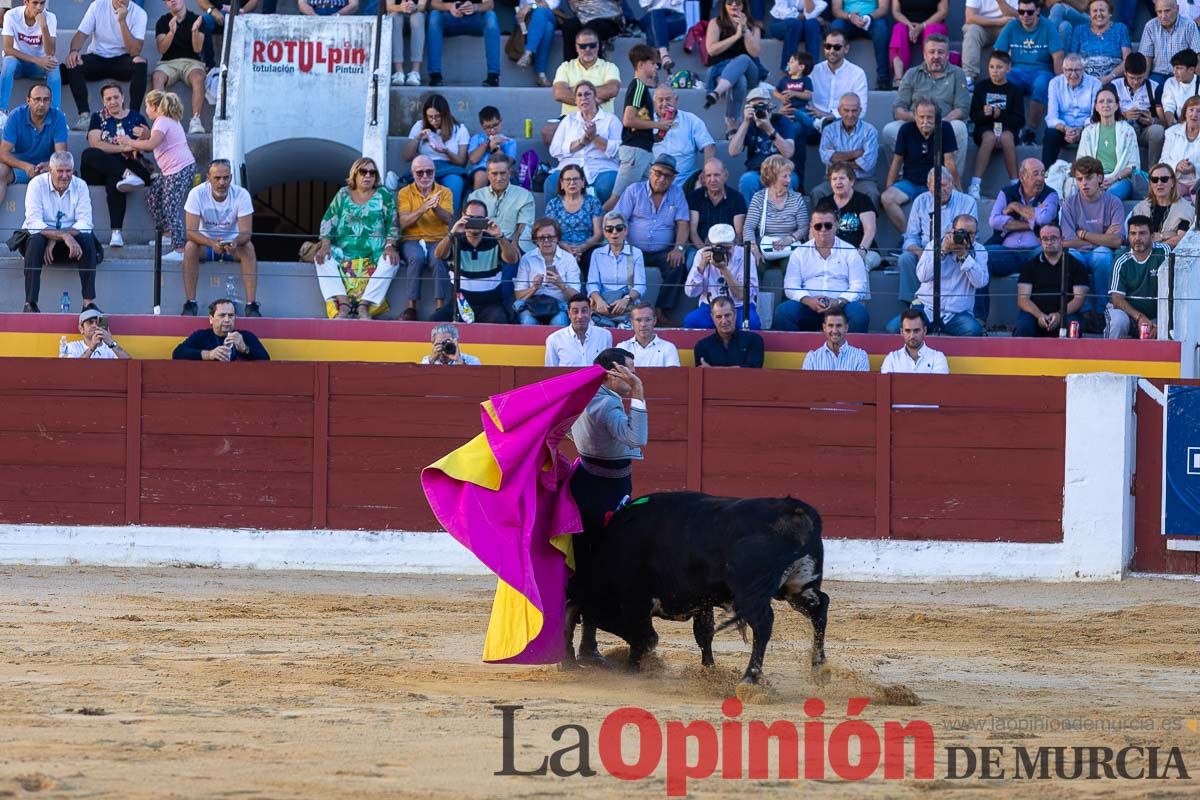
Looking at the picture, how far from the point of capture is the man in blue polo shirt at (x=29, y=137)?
11734mm

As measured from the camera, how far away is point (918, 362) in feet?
33.8

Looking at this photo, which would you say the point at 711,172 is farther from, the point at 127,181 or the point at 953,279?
the point at 127,181

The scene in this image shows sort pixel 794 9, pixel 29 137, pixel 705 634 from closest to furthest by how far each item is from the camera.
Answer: pixel 705 634 < pixel 29 137 < pixel 794 9

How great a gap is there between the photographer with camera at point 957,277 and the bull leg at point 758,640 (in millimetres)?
5480

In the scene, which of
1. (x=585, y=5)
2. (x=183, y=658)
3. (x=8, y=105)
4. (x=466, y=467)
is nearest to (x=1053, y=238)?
(x=585, y=5)

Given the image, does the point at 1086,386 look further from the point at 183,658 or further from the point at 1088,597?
the point at 183,658

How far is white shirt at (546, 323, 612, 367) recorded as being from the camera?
1027 cm

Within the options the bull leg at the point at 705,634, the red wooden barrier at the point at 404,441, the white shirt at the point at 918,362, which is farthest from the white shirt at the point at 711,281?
the bull leg at the point at 705,634

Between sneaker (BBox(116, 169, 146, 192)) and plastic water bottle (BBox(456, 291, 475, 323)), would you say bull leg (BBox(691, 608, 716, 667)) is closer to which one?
plastic water bottle (BBox(456, 291, 475, 323))

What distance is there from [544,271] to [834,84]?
10.5 feet

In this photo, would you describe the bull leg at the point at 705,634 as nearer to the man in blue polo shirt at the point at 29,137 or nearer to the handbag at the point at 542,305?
the handbag at the point at 542,305

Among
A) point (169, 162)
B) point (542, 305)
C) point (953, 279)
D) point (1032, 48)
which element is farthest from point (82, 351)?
point (1032, 48)

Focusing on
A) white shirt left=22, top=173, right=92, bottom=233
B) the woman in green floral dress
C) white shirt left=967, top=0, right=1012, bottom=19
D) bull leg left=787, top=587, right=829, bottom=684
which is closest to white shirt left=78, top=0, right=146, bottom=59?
white shirt left=22, top=173, right=92, bottom=233

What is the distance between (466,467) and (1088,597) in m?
4.44
